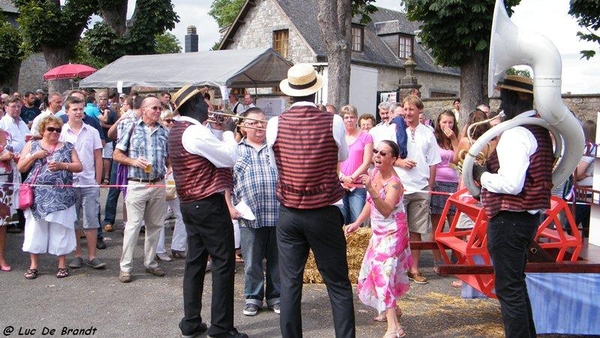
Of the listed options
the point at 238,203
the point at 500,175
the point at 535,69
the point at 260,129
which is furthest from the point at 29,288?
the point at 535,69

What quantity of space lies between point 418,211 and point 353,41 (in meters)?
28.2

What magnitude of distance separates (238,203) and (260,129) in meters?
0.72

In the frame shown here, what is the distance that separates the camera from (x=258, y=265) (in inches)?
218

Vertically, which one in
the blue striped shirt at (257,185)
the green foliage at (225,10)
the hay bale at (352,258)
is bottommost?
the hay bale at (352,258)

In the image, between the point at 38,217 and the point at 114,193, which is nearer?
the point at 38,217

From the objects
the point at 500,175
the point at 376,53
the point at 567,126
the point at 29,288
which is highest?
the point at 376,53

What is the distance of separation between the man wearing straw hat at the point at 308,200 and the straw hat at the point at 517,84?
1.14m

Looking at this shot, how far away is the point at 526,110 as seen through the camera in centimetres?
409

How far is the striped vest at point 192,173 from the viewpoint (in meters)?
4.61

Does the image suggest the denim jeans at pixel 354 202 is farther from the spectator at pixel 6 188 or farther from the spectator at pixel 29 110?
the spectator at pixel 29 110

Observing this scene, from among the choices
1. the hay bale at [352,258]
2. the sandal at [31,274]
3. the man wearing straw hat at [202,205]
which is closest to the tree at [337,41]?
the hay bale at [352,258]

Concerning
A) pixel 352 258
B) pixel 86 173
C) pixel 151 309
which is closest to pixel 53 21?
pixel 86 173

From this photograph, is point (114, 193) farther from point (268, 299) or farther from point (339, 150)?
point (339, 150)

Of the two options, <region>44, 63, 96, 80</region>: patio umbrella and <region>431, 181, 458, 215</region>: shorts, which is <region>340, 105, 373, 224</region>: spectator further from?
<region>44, 63, 96, 80</region>: patio umbrella
